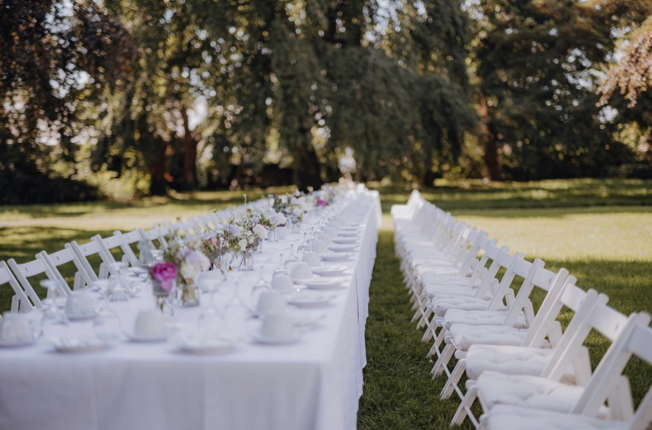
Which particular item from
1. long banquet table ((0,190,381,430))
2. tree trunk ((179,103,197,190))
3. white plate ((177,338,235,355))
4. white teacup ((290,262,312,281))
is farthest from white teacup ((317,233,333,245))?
tree trunk ((179,103,197,190))

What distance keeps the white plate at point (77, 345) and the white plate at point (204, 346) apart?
343 mm

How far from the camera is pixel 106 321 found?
3.02 meters

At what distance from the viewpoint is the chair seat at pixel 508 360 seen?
10.8 feet

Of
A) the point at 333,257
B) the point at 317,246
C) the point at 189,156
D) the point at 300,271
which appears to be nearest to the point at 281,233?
the point at 317,246

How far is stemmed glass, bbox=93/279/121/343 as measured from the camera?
2.62m

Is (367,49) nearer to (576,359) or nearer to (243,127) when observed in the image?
(243,127)

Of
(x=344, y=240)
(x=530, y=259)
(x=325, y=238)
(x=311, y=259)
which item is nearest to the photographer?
(x=311, y=259)

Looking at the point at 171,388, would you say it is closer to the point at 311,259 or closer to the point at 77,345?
the point at 77,345

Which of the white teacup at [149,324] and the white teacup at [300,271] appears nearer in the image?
the white teacup at [149,324]

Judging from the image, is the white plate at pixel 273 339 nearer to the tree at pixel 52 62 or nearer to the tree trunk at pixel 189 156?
the tree at pixel 52 62

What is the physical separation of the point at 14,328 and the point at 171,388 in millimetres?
791

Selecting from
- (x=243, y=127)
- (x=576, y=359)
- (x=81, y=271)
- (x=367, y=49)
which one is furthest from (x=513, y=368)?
(x=367, y=49)

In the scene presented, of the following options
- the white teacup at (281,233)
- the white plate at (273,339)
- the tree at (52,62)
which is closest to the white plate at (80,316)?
the white plate at (273,339)

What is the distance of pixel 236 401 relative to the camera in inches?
96.4
